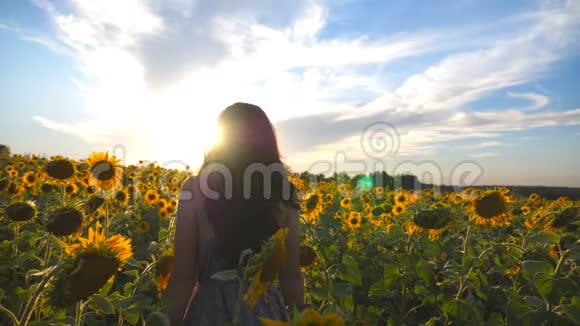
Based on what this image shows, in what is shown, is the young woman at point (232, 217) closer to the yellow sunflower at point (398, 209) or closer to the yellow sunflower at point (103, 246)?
the yellow sunflower at point (103, 246)

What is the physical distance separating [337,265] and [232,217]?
6.70 ft

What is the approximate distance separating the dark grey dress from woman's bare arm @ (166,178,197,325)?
17 centimetres

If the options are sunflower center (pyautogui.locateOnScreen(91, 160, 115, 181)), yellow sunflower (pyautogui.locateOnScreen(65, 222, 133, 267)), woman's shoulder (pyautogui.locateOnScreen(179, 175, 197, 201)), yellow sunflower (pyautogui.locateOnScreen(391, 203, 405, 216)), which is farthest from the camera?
yellow sunflower (pyautogui.locateOnScreen(391, 203, 405, 216))

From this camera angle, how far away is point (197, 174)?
323cm

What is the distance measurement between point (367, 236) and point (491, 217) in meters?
3.78

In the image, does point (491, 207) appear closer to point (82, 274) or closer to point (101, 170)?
point (82, 274)

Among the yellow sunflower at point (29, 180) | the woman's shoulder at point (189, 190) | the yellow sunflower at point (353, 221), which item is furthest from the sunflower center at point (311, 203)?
the yellow sunflower at point (29, 180)

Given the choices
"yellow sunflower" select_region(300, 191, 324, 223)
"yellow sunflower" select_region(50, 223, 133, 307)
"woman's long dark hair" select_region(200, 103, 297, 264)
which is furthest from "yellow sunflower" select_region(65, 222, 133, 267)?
"yellow sunflower" select_region(300, 191, 324, 223)

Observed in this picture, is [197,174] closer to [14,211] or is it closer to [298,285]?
[298,285]

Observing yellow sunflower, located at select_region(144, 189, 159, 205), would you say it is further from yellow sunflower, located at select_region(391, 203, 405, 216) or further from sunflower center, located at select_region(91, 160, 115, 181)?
yellow sunflower, located at select_region(391, 203, 405, 216)

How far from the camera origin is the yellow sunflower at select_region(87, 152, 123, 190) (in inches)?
207

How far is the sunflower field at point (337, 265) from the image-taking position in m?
1.65

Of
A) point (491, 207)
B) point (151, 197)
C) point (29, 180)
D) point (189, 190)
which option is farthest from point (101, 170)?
point (491, 207)

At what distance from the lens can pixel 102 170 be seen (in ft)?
17.3
